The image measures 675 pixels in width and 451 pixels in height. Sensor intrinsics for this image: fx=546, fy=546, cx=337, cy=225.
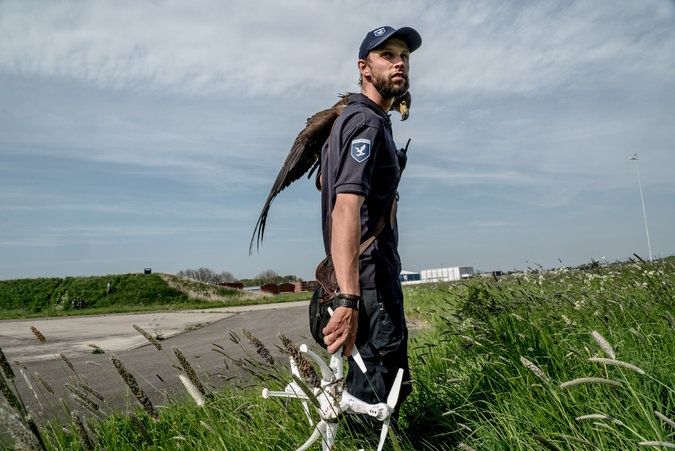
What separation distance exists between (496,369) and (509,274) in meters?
8.18

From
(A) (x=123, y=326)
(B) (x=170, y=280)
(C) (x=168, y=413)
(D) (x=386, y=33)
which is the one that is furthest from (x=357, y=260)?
(B) (x=170, y=280)

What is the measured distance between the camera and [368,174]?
260 cm

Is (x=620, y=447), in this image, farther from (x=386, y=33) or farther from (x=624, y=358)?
(x=386, y=33)

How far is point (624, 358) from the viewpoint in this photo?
3045 mm

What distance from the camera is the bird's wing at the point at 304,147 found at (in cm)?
319

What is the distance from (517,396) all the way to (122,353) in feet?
32.5

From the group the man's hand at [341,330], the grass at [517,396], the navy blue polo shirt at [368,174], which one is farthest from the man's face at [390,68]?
the grass at [517,396]

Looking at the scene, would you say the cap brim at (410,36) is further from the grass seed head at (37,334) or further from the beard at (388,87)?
the grass seed head at (37,334)

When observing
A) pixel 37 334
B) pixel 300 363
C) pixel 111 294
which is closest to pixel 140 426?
pixel 300 363

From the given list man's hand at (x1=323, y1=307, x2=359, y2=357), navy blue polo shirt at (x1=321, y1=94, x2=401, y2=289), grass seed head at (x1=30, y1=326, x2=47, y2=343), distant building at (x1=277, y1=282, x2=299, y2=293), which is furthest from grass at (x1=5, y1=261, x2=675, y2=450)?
distant building at (x1=277, y1=282, x2=299, y2=293)

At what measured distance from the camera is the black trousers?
8.53 feet

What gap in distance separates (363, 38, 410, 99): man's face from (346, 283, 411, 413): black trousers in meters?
1.05

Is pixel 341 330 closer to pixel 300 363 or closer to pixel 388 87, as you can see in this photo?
pixel 300 363

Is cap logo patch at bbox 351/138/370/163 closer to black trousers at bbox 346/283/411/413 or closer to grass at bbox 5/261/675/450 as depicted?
black trousers at bbox 346/283/411/413
